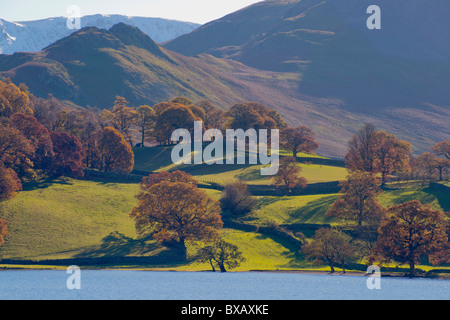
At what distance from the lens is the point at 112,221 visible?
10119cm

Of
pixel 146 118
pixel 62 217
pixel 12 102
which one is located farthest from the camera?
pixel 146 118

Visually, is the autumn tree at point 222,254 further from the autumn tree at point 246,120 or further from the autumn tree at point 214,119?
the autumn tree at point 214,119

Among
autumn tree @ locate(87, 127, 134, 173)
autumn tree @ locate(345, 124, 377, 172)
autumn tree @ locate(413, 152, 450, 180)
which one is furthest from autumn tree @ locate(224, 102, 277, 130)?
autumn tree @ locate(413, 152, 450, 180)

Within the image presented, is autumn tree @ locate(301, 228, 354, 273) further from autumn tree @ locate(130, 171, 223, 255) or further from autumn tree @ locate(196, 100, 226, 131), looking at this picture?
autumn tree @ locate(196, 100, 226, 131)

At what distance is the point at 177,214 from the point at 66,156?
36381mm

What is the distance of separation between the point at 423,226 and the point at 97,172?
233ft

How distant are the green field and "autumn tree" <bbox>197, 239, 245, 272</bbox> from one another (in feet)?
9.31

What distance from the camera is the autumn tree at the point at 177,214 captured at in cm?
9262

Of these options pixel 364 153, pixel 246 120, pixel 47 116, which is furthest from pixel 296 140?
pixel 47 116

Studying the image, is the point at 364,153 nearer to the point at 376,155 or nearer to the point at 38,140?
the point at 376,155

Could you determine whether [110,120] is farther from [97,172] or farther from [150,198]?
[150,198]

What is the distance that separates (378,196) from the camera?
365 feet

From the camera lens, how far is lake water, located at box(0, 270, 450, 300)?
6084 cm

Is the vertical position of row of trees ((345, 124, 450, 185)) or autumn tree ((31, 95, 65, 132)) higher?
autumn tree ((31, 95, 65, 132))
